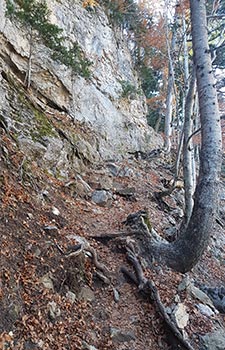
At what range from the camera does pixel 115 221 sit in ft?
21.9

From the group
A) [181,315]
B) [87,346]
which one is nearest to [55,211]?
[87,346]

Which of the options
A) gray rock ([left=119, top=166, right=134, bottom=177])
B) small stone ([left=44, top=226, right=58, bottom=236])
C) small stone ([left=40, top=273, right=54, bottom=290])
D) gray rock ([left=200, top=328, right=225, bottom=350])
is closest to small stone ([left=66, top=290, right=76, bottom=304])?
small stone ([left=40, top=273, right=54, bottom=290])

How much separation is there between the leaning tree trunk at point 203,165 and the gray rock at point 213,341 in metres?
1.28

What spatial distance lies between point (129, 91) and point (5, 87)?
9.32 m

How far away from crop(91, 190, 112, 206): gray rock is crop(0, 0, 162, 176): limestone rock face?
1016mm

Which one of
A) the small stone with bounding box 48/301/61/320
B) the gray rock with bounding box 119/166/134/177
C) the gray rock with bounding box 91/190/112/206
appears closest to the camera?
the small stone with bounding box 48/301/61/320

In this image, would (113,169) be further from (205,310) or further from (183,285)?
(205,310)

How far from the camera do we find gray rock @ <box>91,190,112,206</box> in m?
7.68

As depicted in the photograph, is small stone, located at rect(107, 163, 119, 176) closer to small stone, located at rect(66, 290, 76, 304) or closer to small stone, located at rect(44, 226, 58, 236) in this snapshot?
small stone, located at rect(44, 226, 58, 236)

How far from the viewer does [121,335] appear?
11.6 feet

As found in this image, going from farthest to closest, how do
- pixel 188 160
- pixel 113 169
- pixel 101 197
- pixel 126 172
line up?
1. pixel 126 172
2. pixel 113 169
3. pixel 101 197
4. pixel 188 160

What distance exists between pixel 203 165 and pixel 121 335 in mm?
2861

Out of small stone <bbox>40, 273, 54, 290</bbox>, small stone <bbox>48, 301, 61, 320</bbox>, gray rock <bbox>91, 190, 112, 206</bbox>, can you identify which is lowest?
small stone <bbox>48, 301, 61, 320</bbox>

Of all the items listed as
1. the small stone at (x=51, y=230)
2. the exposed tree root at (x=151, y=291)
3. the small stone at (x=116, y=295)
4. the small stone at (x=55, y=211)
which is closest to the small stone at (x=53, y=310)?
the small stone at (x=116, y=295)
